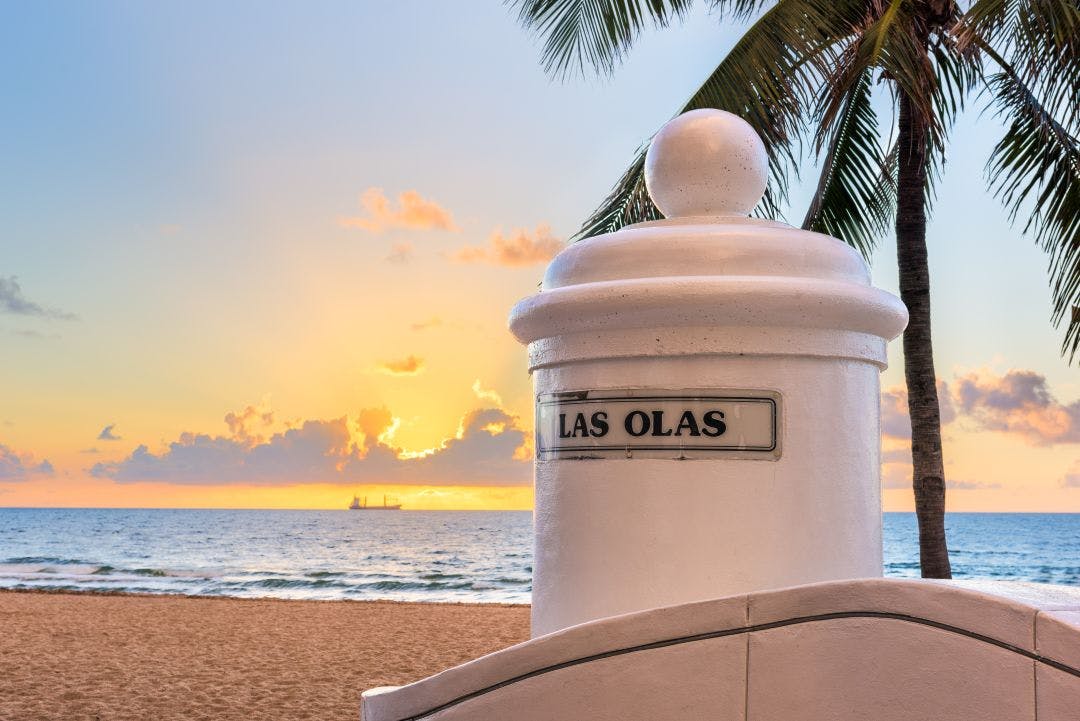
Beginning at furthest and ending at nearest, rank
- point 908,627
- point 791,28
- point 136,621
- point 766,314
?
point 136,621 < point 791,28 < point 766,314 < point 908,627

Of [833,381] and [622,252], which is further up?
[622,252]

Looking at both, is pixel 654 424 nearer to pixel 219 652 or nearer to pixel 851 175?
pixel 851 175

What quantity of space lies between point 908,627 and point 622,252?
889 millimetres

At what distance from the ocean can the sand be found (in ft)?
16.2

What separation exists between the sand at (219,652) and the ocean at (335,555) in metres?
4.92

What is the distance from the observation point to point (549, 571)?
1.96 meters

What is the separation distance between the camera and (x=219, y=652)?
1203 cm

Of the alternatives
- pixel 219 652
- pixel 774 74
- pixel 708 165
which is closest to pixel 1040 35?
pixel 774 74

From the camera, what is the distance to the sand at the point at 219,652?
8.74 meters

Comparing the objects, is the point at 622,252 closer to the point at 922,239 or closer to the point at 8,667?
the point at 922,239

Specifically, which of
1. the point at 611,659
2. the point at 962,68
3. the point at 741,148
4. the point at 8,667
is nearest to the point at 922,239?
the point at 962,68

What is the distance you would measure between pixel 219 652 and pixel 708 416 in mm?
11527

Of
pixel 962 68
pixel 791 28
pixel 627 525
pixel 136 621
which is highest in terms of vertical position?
pixel 962 68

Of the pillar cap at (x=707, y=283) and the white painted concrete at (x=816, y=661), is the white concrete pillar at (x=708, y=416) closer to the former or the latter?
the pillar cap at (x=707, y=283)
